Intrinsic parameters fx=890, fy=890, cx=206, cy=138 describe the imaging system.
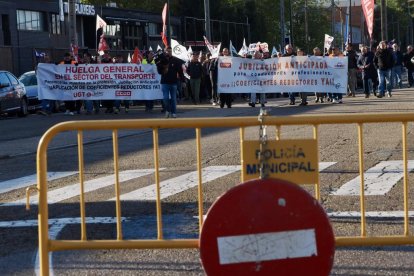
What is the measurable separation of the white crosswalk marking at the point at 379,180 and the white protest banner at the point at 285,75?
14531 mm

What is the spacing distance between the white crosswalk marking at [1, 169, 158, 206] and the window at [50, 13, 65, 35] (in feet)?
159

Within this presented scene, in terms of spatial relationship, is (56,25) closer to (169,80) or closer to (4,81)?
(4,81)

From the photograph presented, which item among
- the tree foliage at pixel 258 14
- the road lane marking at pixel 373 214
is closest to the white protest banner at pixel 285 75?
the road lane marking at pixel 373 214

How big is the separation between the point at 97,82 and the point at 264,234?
22.0 meters

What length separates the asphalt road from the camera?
6816 mm

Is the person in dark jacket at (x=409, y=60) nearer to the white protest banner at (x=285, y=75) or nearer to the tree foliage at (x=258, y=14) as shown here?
the white protest banner at (x=285, y=75)

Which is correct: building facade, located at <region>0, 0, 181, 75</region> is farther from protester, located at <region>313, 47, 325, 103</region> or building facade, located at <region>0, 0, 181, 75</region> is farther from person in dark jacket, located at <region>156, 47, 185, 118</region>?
person in dark jacket, located at <region>156, 47, 185, 118</region>

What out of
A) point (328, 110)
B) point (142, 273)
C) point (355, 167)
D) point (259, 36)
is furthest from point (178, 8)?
point (142, 273)

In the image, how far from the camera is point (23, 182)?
452 inches

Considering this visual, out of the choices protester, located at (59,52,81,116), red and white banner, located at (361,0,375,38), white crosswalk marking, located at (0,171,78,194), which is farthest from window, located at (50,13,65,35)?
white crosswalk marking, located at (0,171,78,194)

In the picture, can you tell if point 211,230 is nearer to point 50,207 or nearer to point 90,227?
point 90,227

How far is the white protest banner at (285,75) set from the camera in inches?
1033

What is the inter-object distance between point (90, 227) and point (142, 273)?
1.66 metres

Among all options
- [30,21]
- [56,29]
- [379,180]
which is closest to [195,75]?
[379,180]
